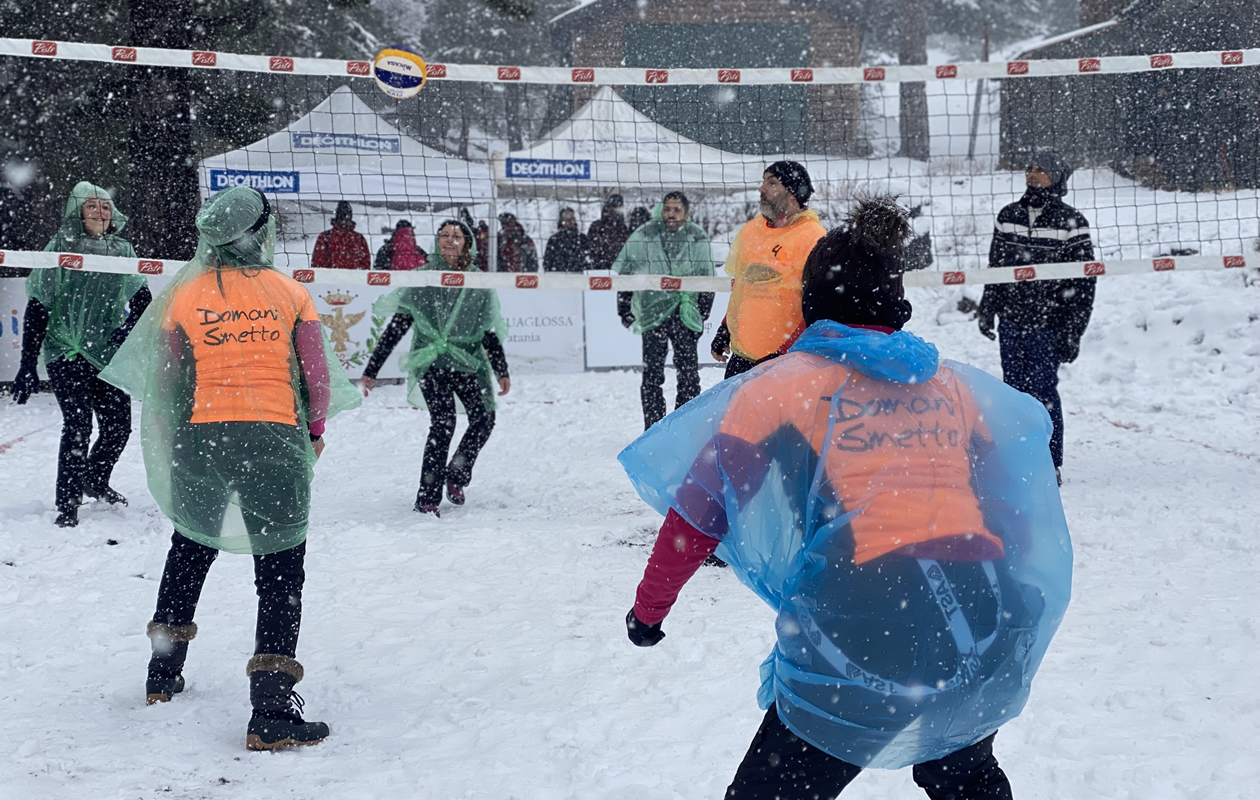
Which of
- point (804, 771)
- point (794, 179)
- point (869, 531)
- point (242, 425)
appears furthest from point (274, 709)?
point (794, 179)

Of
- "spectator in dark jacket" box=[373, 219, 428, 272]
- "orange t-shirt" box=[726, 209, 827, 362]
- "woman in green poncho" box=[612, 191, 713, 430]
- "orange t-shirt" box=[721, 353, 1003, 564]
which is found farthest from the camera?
"spectator in dark jacket" box=[373, 219, 428, 272]

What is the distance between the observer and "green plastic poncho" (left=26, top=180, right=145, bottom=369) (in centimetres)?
570

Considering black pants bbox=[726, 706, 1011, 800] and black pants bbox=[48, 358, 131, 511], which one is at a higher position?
black pants bbox=[48, 358, 131, 511]

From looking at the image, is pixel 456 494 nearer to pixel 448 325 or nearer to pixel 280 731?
pixel 448 325

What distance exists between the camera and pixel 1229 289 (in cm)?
1193

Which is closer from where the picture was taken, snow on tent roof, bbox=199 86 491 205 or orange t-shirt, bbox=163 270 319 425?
orange t-shirt, bbox=163 270 319 425

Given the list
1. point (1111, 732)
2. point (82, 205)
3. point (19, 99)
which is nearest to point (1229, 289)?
point (1111, 732)

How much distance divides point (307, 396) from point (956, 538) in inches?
88.8

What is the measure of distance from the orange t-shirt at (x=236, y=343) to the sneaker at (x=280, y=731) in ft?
2.91

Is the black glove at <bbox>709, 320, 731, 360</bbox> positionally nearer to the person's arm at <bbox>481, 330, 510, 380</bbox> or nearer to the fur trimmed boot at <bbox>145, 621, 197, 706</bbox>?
the person's arm at <bbox>481, 330, 510, 380</bbox>

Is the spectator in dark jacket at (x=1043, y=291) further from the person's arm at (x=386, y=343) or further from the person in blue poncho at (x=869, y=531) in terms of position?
the person in blue poncho at (x=869, y=531)

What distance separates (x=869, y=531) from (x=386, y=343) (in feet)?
15.4

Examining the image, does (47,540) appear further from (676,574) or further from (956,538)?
(956,538)

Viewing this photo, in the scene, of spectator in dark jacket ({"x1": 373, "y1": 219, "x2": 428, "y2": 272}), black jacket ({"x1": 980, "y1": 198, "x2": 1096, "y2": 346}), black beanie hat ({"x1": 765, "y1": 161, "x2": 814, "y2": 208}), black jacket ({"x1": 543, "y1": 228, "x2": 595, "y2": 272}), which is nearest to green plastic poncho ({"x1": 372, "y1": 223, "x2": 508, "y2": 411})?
black beanie hat ({"x1": 765, "y1": 161, "x2": 814, "y2": 208})
